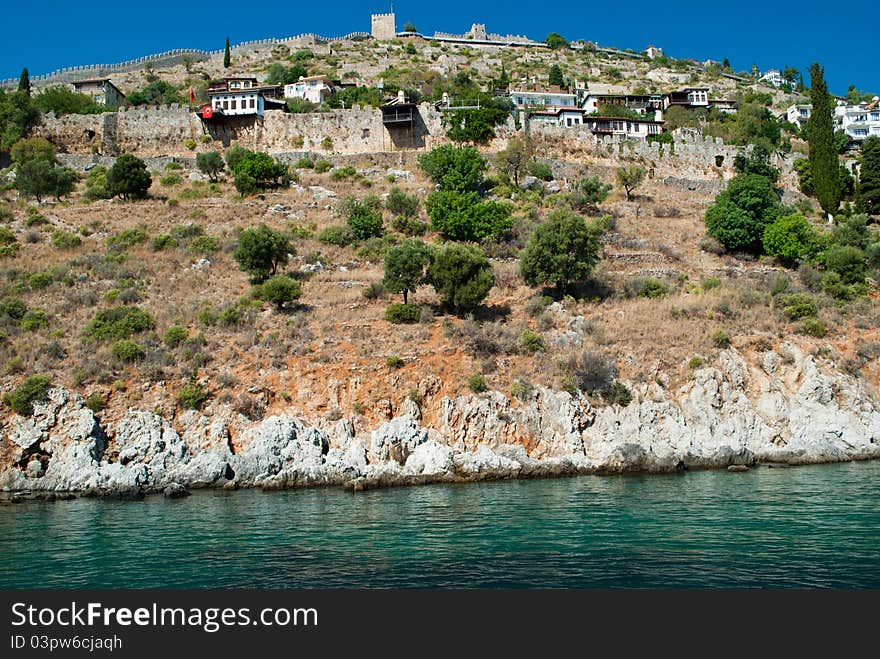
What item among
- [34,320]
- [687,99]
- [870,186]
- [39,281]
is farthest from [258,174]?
[687,99]

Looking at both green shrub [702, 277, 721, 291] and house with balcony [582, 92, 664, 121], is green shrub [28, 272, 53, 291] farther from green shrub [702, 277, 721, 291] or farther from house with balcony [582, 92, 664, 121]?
house with balcony [582, 92, 664, 121]

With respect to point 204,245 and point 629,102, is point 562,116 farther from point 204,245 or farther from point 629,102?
point 204,245

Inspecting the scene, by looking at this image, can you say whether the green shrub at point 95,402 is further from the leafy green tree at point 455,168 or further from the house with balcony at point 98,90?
the house with balcony at point 98,90

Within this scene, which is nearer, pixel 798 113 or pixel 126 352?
pixel 126 352

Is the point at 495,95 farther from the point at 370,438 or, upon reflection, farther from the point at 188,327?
the point at 370,438

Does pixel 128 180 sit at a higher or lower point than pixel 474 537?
higher

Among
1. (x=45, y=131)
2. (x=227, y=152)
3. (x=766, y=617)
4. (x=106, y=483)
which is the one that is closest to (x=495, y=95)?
(x=227, y=152)

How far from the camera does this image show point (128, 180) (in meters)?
54.2

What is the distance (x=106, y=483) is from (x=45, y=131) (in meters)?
46.6

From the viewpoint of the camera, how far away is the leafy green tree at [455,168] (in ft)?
178

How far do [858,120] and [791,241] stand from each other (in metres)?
47.2

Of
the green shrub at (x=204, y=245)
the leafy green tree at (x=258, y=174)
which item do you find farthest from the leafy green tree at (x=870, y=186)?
the green shrub at (x=204, y=245)

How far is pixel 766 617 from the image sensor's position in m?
12.7

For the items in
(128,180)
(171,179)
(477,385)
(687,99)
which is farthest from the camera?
(687,99)
